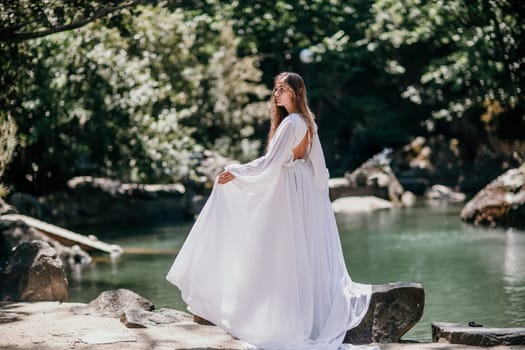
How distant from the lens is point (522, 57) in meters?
11.2

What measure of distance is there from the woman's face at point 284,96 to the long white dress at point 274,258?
0.39 ft

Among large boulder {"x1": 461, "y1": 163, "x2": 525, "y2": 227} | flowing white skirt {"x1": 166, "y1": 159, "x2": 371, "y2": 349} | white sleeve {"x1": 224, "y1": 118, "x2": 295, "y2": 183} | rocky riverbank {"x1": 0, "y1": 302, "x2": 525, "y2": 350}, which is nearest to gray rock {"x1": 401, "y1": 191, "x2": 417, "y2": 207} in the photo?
large boulder {"x1": 461, "y1": 163, "x2": 525, "y2": 227}

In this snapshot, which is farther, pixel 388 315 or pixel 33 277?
pixel 33 277

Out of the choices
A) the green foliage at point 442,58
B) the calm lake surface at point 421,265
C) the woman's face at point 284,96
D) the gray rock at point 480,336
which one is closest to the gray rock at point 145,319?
the woman's face at point 284,96

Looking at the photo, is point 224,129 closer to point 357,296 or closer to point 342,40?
point 342,40

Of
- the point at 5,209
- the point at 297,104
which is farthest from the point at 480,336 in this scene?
the point at 5,209

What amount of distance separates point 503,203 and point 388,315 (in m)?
11.3

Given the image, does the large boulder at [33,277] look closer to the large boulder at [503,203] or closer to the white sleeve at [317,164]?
the white sleeve at [317,164]

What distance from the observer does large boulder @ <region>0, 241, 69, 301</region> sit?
8.00m

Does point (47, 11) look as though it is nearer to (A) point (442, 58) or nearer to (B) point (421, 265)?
(B) point (421, 265)

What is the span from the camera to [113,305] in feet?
23.5

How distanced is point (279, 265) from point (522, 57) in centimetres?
692

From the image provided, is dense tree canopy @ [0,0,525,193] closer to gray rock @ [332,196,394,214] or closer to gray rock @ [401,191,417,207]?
gray rock @ [401,191,417,207]

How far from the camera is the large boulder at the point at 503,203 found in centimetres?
1633
